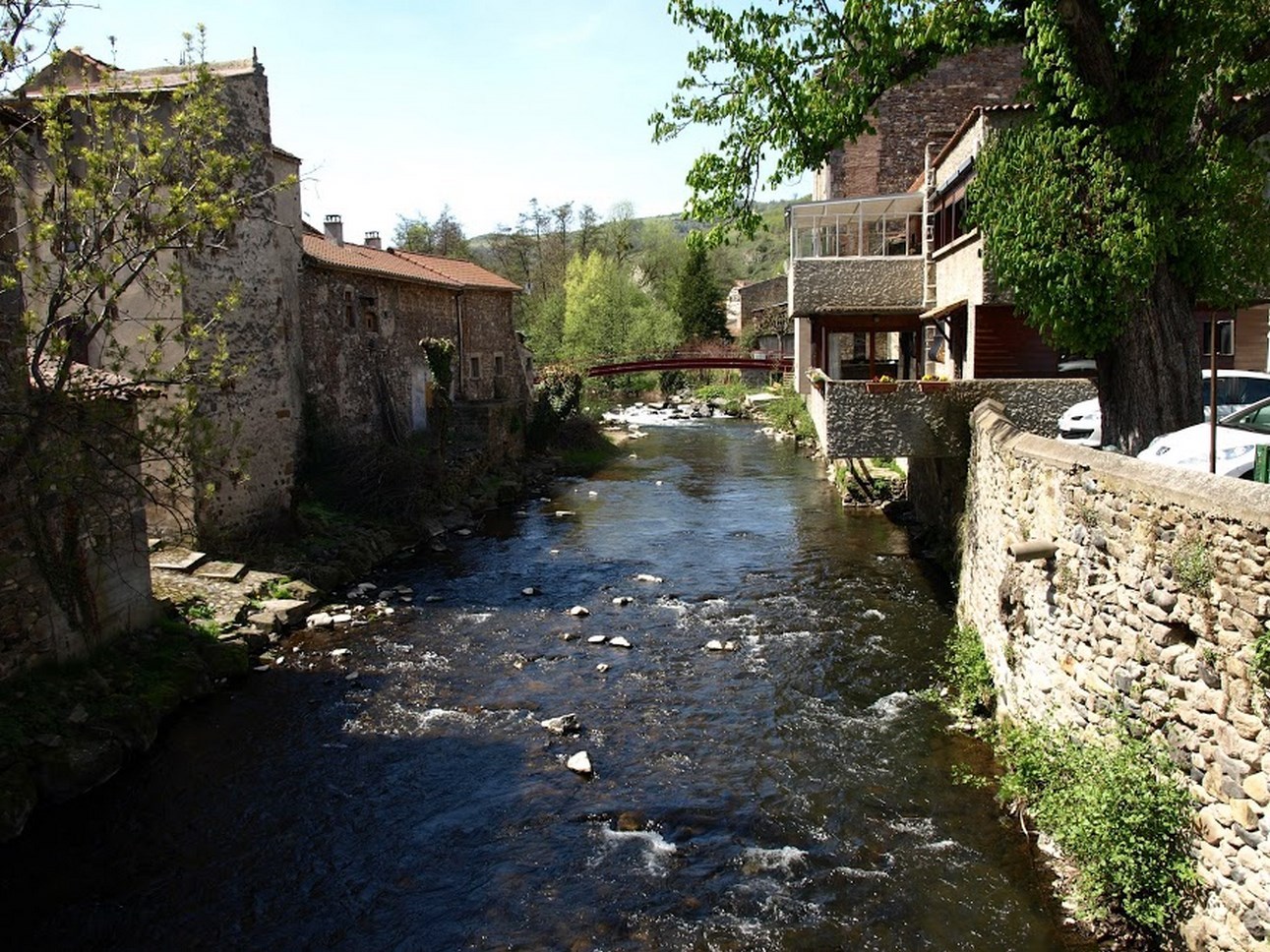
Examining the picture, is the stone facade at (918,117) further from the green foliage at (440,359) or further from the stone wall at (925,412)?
the stone wall at (925,412)

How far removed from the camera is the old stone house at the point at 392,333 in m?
21.6

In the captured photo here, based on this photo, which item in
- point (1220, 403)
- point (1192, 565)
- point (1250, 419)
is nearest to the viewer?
point (1192, 565)

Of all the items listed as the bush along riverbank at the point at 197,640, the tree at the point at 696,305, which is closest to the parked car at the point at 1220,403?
the bush along riverbank at the point at 197,640

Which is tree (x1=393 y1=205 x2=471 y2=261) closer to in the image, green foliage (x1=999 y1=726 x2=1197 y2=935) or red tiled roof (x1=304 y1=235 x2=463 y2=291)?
red tiled roof (x1=304 y1=235 x2=463 y2=291)

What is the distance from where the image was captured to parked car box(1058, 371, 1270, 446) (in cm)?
1332

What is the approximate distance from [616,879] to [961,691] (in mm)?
5080

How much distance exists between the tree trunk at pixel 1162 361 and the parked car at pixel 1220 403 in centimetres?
192

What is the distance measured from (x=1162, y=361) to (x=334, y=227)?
21.5 metres

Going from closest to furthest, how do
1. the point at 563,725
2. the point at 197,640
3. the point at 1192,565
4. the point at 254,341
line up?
the point at 1192,565 → the point at 563,725 → the point at 197,640 → the point at 254,341

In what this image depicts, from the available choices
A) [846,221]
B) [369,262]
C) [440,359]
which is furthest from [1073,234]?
[369,262]

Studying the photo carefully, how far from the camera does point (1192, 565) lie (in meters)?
6.18

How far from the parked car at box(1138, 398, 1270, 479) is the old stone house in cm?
1613

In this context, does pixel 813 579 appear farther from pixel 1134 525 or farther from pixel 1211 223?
pixel 1134 525

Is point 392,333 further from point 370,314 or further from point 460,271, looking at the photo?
point 460,271
